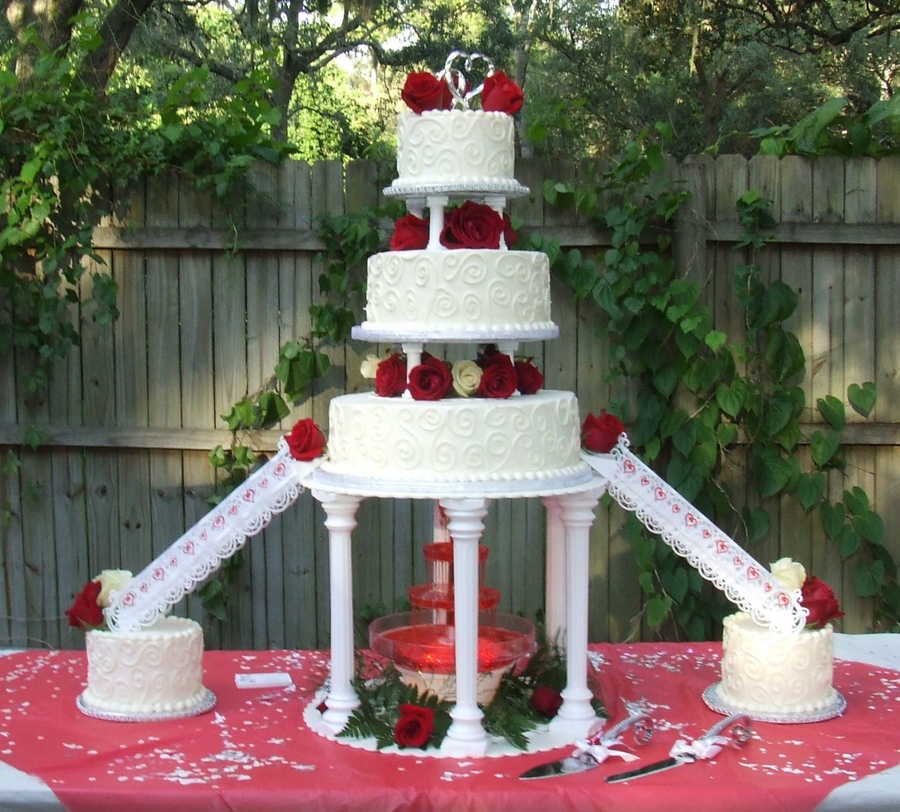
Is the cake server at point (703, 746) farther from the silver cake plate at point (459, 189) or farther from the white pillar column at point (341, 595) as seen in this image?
the silver cake plate at point (459, 189)

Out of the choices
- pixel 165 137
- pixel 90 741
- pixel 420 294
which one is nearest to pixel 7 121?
pixel 165 137

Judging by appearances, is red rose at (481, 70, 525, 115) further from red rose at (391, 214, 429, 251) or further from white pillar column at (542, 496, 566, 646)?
white pillar column at (542, 496, 566, 646)

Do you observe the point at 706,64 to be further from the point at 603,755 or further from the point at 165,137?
the point at 603,755

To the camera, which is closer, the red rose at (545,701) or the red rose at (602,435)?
the red rose at (545,701)

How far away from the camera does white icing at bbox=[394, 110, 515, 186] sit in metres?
3.21

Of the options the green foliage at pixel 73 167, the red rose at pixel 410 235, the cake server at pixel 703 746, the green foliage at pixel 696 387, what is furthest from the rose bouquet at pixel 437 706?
the green foliage at pixel 73 167

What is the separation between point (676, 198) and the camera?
4715mm

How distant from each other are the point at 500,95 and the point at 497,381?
82 cm

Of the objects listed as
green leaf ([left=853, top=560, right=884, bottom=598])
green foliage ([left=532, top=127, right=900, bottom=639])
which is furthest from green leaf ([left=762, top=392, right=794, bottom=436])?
green leaf ([left=853, top=560, right=884, bottom=598])

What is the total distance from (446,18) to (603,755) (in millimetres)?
15095

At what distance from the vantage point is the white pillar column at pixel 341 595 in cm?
331

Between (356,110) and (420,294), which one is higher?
(356,110)

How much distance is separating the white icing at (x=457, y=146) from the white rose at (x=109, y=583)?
4.78 ft

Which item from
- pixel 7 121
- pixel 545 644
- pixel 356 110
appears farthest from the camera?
pixel 356 110
